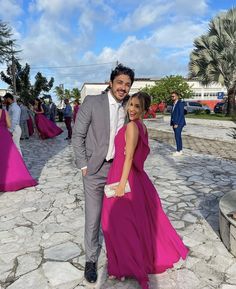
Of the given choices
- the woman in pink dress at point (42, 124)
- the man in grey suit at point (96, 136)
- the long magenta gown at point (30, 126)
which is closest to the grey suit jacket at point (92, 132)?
the man in grey suit at point (96, 136)

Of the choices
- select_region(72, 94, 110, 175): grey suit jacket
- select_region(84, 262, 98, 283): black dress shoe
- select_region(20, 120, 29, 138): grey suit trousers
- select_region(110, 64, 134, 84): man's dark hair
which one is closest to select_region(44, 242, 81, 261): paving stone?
select_region(84, 262, 98, 283): black dress shoe

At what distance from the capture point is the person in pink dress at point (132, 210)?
2855 mm

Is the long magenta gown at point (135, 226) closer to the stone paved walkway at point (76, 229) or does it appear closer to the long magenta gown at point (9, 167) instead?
the stone paved walkway at point (76, 229)

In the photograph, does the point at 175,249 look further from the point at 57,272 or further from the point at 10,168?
the point at 10,168

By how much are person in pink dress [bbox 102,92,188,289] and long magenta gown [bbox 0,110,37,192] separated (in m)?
3.57

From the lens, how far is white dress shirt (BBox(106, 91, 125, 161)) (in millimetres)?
2984

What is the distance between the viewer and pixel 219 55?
2236 cm

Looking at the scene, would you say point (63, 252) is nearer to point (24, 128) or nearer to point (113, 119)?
point (113, 119)

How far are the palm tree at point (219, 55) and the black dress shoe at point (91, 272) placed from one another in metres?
20.3

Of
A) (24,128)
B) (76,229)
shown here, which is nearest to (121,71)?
(76,229)

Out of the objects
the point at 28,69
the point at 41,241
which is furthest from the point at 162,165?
the point at 28,69

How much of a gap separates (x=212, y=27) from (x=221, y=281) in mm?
23055

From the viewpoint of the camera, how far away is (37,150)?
11609 millimetres

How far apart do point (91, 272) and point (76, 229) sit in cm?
132
